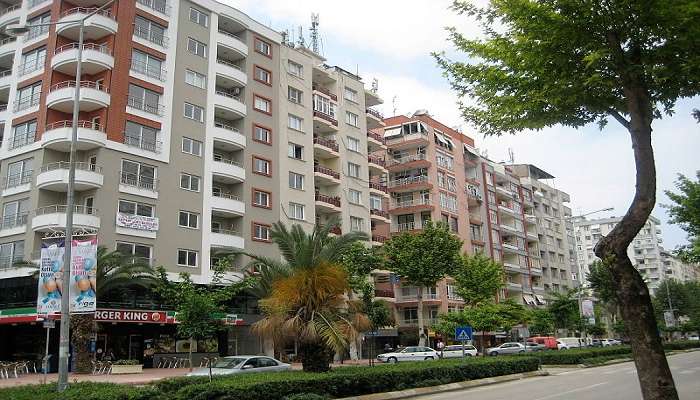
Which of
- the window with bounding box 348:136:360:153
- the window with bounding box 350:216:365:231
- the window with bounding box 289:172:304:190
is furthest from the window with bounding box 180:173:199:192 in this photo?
the window with bounding box 348:136:360:153

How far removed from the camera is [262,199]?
47.4 meters

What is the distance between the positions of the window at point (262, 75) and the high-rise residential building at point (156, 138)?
0.63ft

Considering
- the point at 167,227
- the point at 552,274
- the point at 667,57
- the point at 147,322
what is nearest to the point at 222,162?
the point at 167,227

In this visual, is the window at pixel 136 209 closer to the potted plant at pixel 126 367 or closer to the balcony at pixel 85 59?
the balcony at pixel 85 59

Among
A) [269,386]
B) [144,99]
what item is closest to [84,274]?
[269,386]

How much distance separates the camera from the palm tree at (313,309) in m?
19.8

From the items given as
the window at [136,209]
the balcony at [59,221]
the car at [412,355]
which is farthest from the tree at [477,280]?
the balcony at [59,221]

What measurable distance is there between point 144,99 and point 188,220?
8968 mm

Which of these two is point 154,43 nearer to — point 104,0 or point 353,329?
point 104,0

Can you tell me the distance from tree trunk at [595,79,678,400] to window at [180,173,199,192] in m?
36.1

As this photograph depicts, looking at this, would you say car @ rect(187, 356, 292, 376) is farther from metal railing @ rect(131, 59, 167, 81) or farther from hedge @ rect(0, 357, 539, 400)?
metal railing @ rect(131, 59, 167, 81)

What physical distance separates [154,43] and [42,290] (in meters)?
28.4

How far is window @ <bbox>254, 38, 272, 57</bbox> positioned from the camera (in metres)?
50.6

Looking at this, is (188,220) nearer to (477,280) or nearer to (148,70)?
(148,70)
